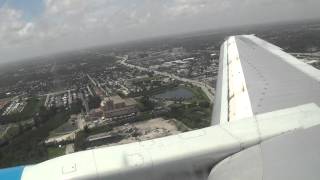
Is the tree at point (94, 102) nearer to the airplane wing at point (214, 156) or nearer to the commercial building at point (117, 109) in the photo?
the commercial building at point (117, 109)

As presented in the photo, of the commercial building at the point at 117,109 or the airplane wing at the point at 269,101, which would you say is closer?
the airplane wing at the point at 269,101

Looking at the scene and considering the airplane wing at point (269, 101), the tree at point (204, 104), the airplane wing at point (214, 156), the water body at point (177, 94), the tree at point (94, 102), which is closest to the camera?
the airplane wing at point (269, 101)

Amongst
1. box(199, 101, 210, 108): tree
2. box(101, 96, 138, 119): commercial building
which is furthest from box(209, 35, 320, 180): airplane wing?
box(101, 96, 138, 119): commercial building

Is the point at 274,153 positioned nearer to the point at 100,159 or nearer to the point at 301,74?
the point at 100,159

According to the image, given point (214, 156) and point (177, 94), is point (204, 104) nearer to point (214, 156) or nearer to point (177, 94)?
point (177, 94)

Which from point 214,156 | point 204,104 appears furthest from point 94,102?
point 214,156

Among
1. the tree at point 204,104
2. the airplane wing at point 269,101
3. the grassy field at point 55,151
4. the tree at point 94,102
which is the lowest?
the tree at point 94,102

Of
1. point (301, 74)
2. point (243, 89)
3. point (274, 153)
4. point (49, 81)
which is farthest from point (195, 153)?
point (49, 81)

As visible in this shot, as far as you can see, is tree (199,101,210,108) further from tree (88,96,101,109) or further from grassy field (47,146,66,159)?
grassy field (47,146,66,159)

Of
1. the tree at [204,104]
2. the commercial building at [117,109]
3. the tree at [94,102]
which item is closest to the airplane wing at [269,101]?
Result: the tree at [204,104]
